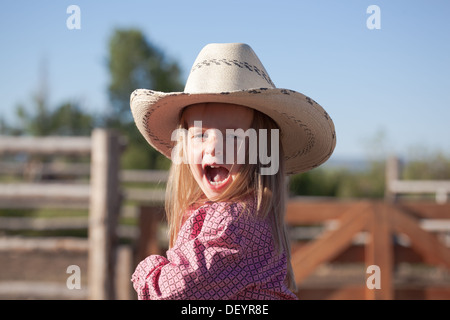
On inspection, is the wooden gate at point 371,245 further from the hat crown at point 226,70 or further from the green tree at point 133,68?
the green tree at point 133,68

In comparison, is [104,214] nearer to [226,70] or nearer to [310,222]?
[310,222]

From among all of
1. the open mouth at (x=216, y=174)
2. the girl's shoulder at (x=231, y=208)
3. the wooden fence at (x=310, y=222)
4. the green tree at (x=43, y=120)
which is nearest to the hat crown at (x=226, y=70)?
the open mouth at (x=216, y=174)

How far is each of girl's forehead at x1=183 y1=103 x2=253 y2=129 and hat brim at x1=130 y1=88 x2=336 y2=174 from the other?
0.04 metres

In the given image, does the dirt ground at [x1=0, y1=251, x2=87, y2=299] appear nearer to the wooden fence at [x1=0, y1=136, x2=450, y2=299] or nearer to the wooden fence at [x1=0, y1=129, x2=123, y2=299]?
the wooden fence at [x1=0, y1=129, x2=123, y2=299]

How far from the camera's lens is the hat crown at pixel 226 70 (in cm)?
173

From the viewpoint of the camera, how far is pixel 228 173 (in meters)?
1.71

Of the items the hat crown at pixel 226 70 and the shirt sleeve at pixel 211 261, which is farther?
the hat crown at pixel 226 70

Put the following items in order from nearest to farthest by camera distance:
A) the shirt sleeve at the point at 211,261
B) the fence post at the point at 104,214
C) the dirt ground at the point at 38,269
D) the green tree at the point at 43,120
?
the shirt sleeve at the point at 211,261, the fence post at the point at 104,214, the dirt ground at the point at 38,269, the green tree at the point at 43,120

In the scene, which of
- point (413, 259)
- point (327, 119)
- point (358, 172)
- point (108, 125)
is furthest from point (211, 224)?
point (108, 125)

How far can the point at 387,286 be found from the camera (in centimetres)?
392

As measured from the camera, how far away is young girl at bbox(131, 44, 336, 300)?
1.50m

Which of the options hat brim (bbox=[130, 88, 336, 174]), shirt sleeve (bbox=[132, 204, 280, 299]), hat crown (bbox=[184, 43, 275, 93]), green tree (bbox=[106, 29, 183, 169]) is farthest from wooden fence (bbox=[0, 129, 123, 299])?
green tree (bbox=[106, 29, 183, 169])

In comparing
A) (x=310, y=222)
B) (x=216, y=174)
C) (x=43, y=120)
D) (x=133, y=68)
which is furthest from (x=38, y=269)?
(x=133, y=68)
